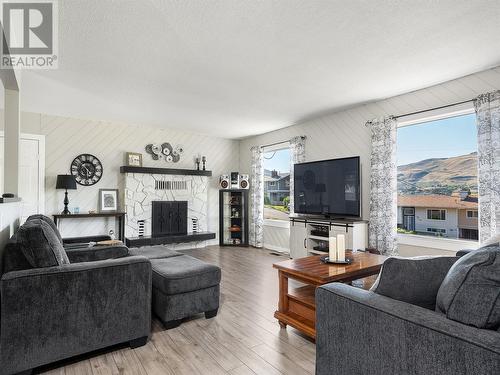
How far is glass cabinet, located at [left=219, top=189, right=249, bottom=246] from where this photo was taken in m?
6.77

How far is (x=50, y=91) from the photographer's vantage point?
3.97m

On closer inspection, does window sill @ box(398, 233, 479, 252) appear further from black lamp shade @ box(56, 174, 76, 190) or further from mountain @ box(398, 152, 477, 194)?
black lamp shade @ box(56, 174, 76, 190)

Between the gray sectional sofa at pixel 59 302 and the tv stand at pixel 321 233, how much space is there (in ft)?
9.41

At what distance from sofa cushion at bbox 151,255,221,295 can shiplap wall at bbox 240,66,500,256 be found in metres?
→ 2.93

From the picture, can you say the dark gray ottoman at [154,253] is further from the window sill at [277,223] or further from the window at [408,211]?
the window at [408,211]

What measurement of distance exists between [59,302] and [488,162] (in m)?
4.32

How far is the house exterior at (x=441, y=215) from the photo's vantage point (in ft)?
11.6

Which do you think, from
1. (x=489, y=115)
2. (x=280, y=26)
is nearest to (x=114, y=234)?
(x=280, y=26)

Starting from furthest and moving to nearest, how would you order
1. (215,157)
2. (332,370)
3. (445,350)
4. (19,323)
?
(215,157), (19,323), (332,370), (445,350)

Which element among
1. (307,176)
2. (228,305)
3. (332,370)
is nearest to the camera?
(332,370)

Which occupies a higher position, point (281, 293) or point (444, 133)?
point (444, 133)

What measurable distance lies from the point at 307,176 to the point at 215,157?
2.75 metres

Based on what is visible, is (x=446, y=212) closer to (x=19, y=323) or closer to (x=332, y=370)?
(x=332, y=370)

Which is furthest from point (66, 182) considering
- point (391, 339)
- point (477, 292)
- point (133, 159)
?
point (477, 292)
